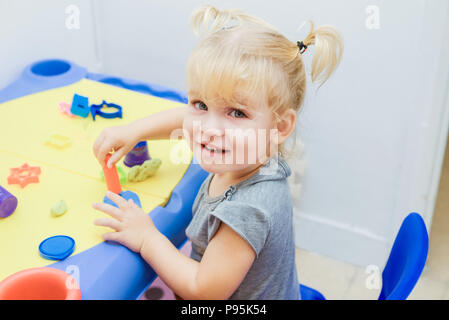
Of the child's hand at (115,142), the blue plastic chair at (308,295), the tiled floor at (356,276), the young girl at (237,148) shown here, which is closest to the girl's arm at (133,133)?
the child's hand at (115,142)

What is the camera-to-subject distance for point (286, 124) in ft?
2.16

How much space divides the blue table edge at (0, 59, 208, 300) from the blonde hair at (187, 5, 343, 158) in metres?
0.21

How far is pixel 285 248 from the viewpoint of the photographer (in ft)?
2.31

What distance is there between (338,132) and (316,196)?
221 millimetres

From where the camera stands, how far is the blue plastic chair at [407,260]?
1.88 ft

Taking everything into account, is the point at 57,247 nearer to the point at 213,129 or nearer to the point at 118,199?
the point at 118,199

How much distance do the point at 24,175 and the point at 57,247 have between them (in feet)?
0.62

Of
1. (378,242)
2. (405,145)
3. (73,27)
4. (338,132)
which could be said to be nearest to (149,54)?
(73,27)

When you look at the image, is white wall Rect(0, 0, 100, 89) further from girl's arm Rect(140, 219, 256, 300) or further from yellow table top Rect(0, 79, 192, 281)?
girl's arm Rect(140, 219, 256, 300)

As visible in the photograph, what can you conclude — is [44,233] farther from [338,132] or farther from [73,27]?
[338,132]

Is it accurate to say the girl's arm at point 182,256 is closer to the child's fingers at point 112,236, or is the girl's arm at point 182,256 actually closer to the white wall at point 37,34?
the child's fingers at point 112,236

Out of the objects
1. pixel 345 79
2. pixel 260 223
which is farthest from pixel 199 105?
pixel 345 79

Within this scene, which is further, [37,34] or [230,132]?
[37,34]

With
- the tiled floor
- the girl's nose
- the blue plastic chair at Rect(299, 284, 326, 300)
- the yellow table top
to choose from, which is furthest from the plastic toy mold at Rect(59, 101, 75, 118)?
Answer: the tiled floor
